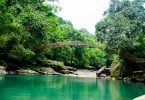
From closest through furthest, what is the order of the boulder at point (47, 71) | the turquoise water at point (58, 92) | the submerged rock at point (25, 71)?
the turquoise water at point (58, 92), the submerged rock at point (25, 71), the boulder at point (47, 71)

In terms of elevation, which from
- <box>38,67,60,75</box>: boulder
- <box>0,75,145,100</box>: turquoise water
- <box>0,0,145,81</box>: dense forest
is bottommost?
<box>0,75,145,100</box>: turquoise water

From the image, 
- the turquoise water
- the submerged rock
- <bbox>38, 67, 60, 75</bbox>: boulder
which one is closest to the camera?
the turquoise water

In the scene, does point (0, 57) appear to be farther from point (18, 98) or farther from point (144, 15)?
point (18, 98)

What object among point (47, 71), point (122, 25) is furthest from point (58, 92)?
point (47, 71)

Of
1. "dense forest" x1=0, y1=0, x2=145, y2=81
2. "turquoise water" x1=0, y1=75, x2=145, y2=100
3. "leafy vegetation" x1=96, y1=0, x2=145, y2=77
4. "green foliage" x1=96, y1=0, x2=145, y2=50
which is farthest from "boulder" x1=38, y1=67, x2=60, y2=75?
"turquoise water" x1=0, y1=75, x2=145, y2=100

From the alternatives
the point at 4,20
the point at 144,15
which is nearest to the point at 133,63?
the point at 144,15

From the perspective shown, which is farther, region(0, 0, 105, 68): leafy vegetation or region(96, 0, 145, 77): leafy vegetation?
region(96, 0, 145, 77): leafy vegetation

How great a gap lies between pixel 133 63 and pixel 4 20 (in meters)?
19.7

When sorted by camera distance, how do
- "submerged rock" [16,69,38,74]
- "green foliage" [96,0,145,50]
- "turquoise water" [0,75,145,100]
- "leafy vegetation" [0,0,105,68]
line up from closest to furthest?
1. "turquoise water" [0,75,145,100]
2. "leafy vegetation" [0,0,105,68]
3. "green foliage" [96,0,145,50]
4. "submerged rock" [16,69,38,74]

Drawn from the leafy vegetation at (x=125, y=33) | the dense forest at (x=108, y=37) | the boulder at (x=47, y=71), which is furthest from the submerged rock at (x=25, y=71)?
the leafy vegetation at (x=125, y=33)

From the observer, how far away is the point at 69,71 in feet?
169

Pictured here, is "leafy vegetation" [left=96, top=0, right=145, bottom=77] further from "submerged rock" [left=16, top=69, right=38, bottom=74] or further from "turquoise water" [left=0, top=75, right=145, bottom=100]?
"turquoise water" [left=0, top=75, right=145, bottom=100]

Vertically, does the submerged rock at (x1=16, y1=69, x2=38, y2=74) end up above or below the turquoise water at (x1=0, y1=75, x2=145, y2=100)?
above

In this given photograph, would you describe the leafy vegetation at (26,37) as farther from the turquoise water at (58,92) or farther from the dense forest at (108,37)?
the turquoise water at (58,92)
